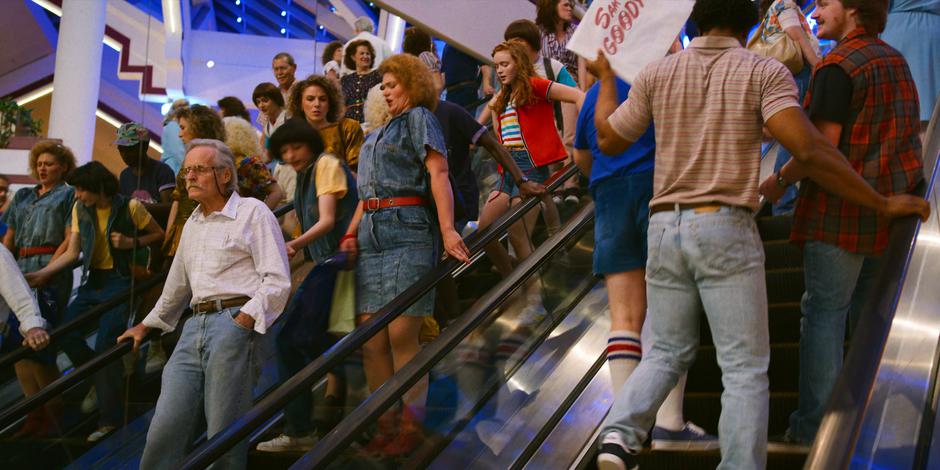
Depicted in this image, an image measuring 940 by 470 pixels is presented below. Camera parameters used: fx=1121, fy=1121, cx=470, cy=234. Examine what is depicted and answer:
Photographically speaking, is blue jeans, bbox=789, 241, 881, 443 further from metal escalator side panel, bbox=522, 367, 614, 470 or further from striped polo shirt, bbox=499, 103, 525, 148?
striped polo shirt, bbox=499, 103, 525, 148

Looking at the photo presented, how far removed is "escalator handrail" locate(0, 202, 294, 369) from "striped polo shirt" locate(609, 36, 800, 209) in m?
3.23

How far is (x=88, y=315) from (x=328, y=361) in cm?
213

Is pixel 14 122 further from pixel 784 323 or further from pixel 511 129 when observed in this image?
pixel 784 323

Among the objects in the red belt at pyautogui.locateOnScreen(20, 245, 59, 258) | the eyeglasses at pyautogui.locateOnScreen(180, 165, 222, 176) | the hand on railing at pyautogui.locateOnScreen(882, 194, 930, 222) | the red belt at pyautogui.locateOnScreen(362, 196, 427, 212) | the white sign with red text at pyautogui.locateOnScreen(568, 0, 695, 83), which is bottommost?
the red belt at pyautogui.locateOnScreen(20, 245, 59, 258)

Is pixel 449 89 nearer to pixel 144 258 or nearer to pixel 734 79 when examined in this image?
pixel 144 258

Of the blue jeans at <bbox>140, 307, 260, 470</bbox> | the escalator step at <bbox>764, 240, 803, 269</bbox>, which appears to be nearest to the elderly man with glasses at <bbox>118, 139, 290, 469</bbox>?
the blue jeans at <bbox>140, 307, 260, 470</bbox>

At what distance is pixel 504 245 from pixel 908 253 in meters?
3.13

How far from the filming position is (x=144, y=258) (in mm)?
6062

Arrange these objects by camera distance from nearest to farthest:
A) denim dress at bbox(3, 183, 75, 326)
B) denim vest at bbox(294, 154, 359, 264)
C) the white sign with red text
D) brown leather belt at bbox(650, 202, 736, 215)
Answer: brown leather belt at bbox(650, 202, 736, 215) < the white sign with red text < denim vest at bbox(294, 154, 359, 264) < denim dress at bbox(3, 183, 75, 326)

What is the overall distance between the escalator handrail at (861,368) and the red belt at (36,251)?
15.0 feet

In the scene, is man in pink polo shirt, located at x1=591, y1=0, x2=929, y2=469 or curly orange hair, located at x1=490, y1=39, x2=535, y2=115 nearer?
man in pink polo shirt, located at x1=591, y1=0, x2=929, y2=469

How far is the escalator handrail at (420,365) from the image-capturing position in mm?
3636

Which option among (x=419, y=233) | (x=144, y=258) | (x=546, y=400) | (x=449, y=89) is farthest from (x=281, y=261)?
(x=449, y=89)

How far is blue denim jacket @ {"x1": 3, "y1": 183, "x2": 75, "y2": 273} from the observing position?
6.30 metres
